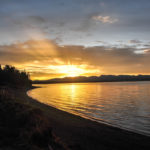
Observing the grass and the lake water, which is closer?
the grass

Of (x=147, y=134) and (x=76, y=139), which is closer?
(x=76, y=139)

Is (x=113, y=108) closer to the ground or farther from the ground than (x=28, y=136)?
closer to the ground

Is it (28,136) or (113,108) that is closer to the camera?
(28,136)

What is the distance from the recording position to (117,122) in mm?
17016

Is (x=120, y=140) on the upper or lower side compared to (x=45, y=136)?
lower

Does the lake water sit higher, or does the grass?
the grass

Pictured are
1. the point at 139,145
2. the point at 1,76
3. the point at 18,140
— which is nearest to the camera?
the point at 18,140

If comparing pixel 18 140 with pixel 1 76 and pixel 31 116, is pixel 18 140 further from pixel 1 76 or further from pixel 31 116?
pixel 1 76

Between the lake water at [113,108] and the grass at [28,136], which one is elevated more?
the grass at [28,136]

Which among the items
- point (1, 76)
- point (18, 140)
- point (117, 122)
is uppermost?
point (1, 76)

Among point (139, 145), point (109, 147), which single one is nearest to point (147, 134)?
point (139, 145)

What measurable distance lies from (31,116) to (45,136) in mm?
2851

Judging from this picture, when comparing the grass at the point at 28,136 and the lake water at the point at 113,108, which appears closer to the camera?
the grass at the point at 28,136

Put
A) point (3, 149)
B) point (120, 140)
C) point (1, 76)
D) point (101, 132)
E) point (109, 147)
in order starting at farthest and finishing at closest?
point (1, 76)
point (101, 132)
point (120, 140)
point (109, 147)
point (3, 149)
